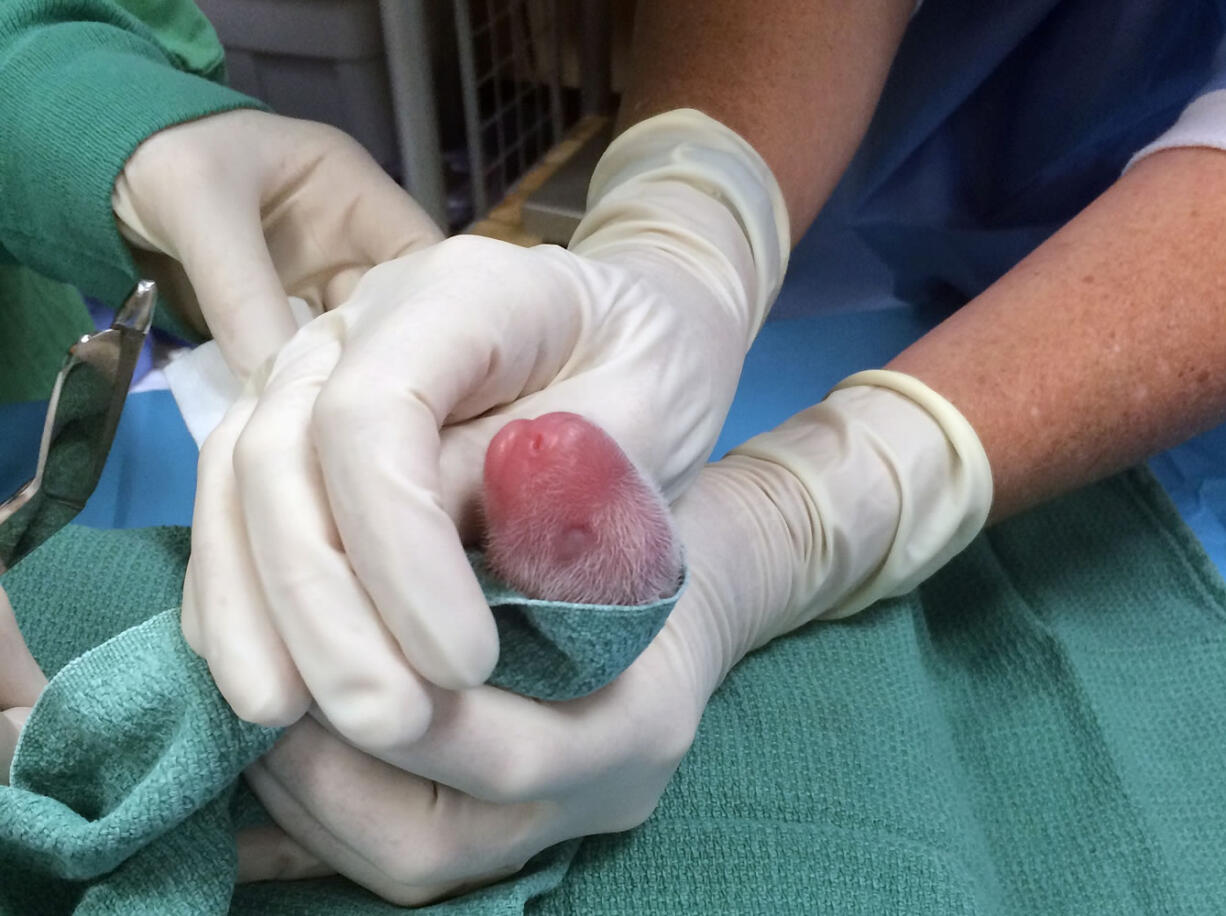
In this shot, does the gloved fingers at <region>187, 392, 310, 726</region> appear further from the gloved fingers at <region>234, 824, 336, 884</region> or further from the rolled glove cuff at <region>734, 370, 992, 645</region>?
the rolled glove cuff at <region>734, 370, 992, 645</region>

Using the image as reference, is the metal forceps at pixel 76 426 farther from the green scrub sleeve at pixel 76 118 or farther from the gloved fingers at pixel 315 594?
the green scrub sleeve at pixel 76 118

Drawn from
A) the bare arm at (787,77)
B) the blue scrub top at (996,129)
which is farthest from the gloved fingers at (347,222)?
the blue scrub top at (996,129)

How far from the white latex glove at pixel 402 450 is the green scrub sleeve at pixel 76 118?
0.33 metres

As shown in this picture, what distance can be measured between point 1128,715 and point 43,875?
754 mm

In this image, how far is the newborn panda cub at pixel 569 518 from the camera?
1.36ft

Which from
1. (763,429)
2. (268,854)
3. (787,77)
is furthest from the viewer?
(763,429)

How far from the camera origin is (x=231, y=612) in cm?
44

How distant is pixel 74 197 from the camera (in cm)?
77

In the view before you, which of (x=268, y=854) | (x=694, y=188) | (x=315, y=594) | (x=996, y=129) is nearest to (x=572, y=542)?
(x=315, y=594)

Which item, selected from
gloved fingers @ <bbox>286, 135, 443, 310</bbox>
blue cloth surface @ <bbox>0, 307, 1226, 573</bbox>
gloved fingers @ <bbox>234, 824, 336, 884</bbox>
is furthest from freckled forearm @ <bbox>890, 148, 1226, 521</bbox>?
gloved fingers @ <bbox>234, 824, 336, 884</bbox>

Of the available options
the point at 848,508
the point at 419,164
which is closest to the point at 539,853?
the point at 848,508

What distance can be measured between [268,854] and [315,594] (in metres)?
0.19

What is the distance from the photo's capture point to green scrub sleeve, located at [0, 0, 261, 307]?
29.9 inches

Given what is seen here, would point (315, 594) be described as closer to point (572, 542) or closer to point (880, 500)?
point (572, 542)
